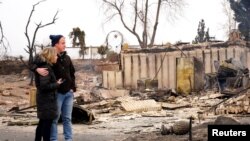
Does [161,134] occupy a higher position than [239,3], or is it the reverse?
[239,3]

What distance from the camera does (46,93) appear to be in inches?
300

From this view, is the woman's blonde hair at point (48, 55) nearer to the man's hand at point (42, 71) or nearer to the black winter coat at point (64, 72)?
the man's hand at point (42, 71)

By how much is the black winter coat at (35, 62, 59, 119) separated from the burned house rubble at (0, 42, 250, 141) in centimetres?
236

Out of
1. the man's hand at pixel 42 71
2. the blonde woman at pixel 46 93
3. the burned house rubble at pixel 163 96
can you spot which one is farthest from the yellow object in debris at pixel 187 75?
the man's hand at pixel 42 71

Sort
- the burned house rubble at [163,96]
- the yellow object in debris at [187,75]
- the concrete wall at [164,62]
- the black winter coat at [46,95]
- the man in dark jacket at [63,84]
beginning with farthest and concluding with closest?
1. the concrete wall at [164,62]
2. the yellow object in debris at [187,75]
3. the burned house rubble at [163,96]
4. the man in dark jacket at [63,84]
5. the black winter coat at [46,95]

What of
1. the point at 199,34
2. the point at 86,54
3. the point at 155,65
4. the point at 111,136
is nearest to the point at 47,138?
the point at 111,136

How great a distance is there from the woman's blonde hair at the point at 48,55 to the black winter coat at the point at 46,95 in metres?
0.08

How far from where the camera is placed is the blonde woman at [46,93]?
7.57 metres

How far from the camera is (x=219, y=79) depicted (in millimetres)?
19703

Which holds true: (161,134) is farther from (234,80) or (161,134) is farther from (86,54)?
(86,54)

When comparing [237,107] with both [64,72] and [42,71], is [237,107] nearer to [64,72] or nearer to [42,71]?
[64,72]

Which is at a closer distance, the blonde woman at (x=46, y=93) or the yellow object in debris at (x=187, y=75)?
the blonde woman at (x=46, y=93)

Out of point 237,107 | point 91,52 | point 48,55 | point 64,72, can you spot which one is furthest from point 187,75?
point 91,52

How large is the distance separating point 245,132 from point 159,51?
20630mm
